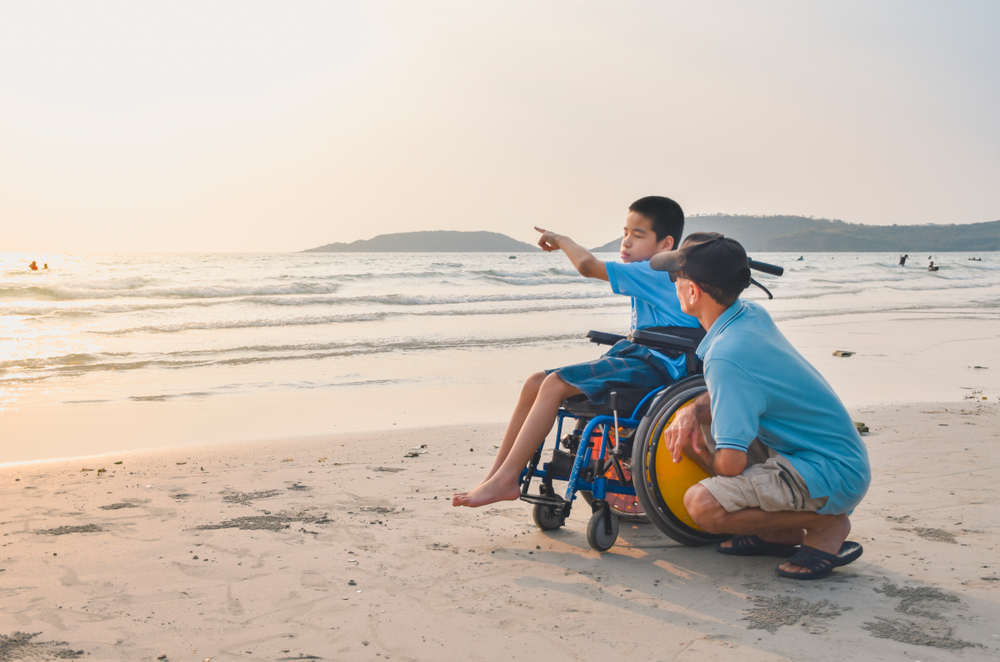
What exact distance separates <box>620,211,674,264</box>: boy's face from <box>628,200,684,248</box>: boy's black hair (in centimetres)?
2

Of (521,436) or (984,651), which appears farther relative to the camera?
(521,436)

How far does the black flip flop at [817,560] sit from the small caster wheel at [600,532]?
0.76 m

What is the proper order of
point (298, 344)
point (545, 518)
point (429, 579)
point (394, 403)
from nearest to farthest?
point (429, 579), point (545, 518), point (394, 403), point (298, 344)

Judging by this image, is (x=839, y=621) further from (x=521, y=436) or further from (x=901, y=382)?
(x=901, y=382)

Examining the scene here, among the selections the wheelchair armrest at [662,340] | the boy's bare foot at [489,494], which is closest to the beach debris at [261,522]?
the boy's bare foot at [489,494]

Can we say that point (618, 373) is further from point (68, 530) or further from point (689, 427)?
point (68, 530)

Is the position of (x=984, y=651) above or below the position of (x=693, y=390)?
below

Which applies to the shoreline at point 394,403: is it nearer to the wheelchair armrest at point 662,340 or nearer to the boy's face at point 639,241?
the boy's face at point 639,241

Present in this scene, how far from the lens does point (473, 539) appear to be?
12.8 feet

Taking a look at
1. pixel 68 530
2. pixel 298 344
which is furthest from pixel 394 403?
pixel 298 344

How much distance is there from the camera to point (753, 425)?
110 inches

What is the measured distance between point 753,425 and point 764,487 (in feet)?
1.25

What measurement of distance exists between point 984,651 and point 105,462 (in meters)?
5.59

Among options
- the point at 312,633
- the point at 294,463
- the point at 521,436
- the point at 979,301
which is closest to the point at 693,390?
the point at 521,436
